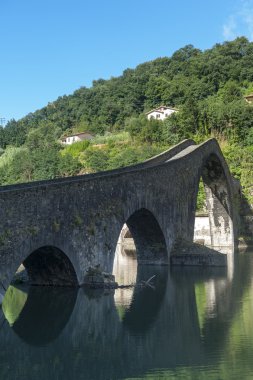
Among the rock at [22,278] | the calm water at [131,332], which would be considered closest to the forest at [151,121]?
the calm water at [131,332]

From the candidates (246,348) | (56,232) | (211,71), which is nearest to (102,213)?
(56,232)

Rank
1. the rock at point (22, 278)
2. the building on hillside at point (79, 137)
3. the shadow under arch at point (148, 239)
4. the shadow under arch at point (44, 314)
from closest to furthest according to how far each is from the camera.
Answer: the shadow under arch at point (44, 314)
the rock at point (22, 278)
the shadow under arch at point (148, 239)
the building on hillside at point (79, 137)

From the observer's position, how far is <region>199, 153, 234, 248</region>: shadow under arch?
3556 centimetres

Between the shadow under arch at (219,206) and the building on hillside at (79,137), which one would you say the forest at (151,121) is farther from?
the shadow under arch at (219,206)

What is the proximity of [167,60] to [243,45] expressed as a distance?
12.9m

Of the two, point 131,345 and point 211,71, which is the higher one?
point 211,71

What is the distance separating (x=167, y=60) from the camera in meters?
79.2

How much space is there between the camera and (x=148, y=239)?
26.2 meters

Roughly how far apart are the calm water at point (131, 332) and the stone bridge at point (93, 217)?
122cm

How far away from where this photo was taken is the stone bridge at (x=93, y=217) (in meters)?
14.9

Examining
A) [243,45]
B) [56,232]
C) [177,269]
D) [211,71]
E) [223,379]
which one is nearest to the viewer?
[223,379]

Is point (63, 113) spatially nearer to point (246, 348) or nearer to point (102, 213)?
point (102, 213)

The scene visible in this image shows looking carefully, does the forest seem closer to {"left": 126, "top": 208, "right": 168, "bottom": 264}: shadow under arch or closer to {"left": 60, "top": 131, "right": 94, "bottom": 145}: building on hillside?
{"left": 60, "top": 131, "right": 94, "bottom": 145}: building on hillside

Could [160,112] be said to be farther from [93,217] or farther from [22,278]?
[93,217]
